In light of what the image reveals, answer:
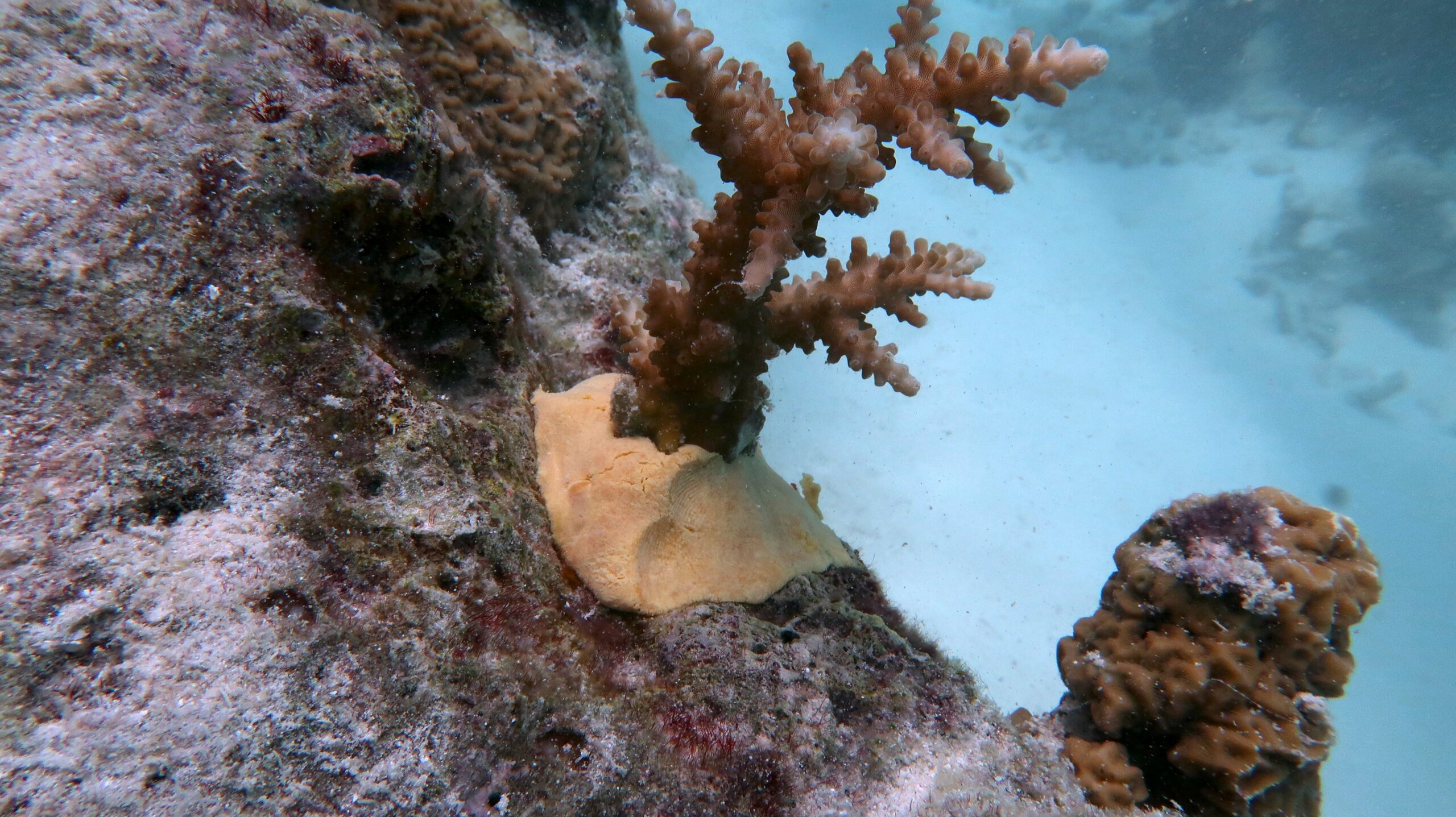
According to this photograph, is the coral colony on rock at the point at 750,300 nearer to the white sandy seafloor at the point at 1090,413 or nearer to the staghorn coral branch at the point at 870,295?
the staghorn coral branch at the point at 870,295

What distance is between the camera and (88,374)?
Answer: 1176 mm

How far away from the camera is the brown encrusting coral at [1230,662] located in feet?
6.99

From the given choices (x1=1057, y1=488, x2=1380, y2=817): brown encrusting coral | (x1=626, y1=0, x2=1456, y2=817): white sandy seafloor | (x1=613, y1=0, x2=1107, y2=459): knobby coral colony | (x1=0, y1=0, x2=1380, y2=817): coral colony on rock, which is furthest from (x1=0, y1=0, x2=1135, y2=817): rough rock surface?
(x1=626, y1=0, x2=1456, y2=817): white sandy seafloor

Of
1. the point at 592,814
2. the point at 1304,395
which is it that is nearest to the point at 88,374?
the point at 592,814

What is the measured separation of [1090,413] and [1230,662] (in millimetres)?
15900

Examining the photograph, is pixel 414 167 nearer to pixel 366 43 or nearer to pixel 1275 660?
pixel 366 43

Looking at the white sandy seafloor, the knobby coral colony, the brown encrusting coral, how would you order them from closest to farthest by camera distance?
the knobby coral colony < the brown encrusting coral < the white sandy seafloor

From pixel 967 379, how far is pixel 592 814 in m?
14.6

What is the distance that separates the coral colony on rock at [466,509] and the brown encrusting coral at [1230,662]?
0.5 inches

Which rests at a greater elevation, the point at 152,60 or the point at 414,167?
the point at 414,167

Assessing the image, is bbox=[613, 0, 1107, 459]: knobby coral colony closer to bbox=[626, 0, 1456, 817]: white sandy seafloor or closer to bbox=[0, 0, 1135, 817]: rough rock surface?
bbox=[0, 0, 1135, 817]: rough rock surface

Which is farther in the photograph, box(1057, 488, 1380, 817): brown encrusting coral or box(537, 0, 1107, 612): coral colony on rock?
box(1057, 488, 1380, 817): brown encrusting coral

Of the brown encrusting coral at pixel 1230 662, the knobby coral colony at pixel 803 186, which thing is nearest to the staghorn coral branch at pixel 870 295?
the knobby coral colony at pixel 803 186

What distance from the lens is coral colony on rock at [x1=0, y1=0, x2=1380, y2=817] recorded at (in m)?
1.10
